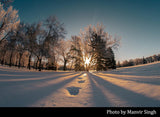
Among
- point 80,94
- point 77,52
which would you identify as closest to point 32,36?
point 77,52

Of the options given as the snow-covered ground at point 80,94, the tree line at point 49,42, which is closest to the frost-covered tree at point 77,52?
the tree line at point 49,42

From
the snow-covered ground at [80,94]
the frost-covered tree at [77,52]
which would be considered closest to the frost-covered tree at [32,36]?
the frost-covered tree at [77,52]

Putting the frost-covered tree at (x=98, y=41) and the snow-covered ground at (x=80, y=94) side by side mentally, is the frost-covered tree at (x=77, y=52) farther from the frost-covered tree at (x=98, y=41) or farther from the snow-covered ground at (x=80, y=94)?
the snow-covered ground at (x=80, y=94)

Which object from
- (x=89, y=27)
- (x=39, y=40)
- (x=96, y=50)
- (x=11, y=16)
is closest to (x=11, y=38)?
(x=11, y=16)

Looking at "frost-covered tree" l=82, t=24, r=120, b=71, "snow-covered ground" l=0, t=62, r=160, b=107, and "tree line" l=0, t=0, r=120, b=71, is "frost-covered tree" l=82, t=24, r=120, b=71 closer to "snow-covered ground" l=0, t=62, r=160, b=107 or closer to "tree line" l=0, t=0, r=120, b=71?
"tree line" l=0, t=0, r=120, b=71

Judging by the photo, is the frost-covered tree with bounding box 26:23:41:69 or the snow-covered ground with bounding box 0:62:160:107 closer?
the snow-covered ground with bounding box 0:62:160:107

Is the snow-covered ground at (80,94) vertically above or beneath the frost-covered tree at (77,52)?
beneath

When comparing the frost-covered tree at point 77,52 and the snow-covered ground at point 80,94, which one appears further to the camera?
the frost-covered tree at point 77,52

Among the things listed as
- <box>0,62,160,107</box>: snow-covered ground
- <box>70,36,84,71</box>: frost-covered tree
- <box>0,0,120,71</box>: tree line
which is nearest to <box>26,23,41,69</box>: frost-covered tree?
<box>0,0,120,71</box>: tree line

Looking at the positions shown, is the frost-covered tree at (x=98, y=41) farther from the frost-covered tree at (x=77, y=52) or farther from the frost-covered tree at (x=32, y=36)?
the frost-covered tree at (x=32, y=36)
